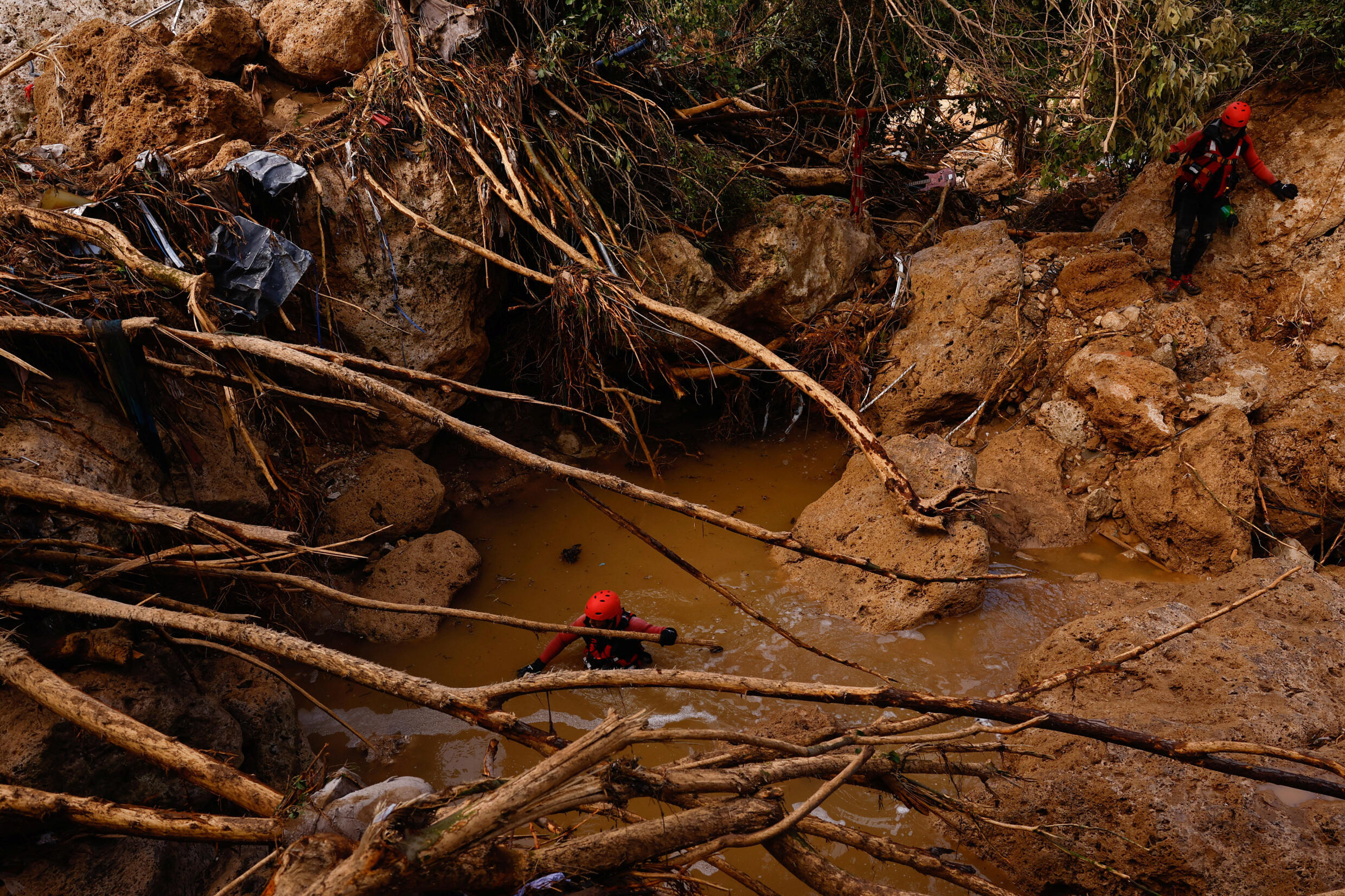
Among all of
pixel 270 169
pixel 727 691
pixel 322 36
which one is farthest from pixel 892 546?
pixel 322 36

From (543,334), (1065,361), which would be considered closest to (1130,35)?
(1065,361)

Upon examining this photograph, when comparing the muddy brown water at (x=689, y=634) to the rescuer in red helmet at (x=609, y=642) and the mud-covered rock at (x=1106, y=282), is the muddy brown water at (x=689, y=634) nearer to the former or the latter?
the rescuer in red helmet at (x=609, y=642)

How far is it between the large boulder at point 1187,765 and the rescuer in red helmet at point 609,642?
1.97 metres

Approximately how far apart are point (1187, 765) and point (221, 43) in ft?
26.2

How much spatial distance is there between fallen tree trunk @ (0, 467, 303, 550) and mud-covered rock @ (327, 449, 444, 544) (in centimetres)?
199

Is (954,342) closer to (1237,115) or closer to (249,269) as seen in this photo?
(1237,115)

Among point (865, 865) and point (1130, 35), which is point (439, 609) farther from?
point (1130, 35)

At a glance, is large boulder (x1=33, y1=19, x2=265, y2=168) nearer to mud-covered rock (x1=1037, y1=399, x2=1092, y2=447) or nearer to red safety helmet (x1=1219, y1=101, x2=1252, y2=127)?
mud-covered rock (x1=1037, y1=399, x2=1092, y2=447)

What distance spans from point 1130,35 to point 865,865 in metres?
5.18

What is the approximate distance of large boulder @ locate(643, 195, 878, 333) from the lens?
579cm

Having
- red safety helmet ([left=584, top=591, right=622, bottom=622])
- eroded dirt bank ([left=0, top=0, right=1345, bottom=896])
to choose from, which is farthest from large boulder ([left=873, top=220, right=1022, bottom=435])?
red safety helmet ([left=584, top=591, right=622, bottom=622])

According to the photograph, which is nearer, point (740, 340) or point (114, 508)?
point (114, 508)

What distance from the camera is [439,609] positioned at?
2887mm

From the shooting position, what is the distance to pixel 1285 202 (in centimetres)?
555
